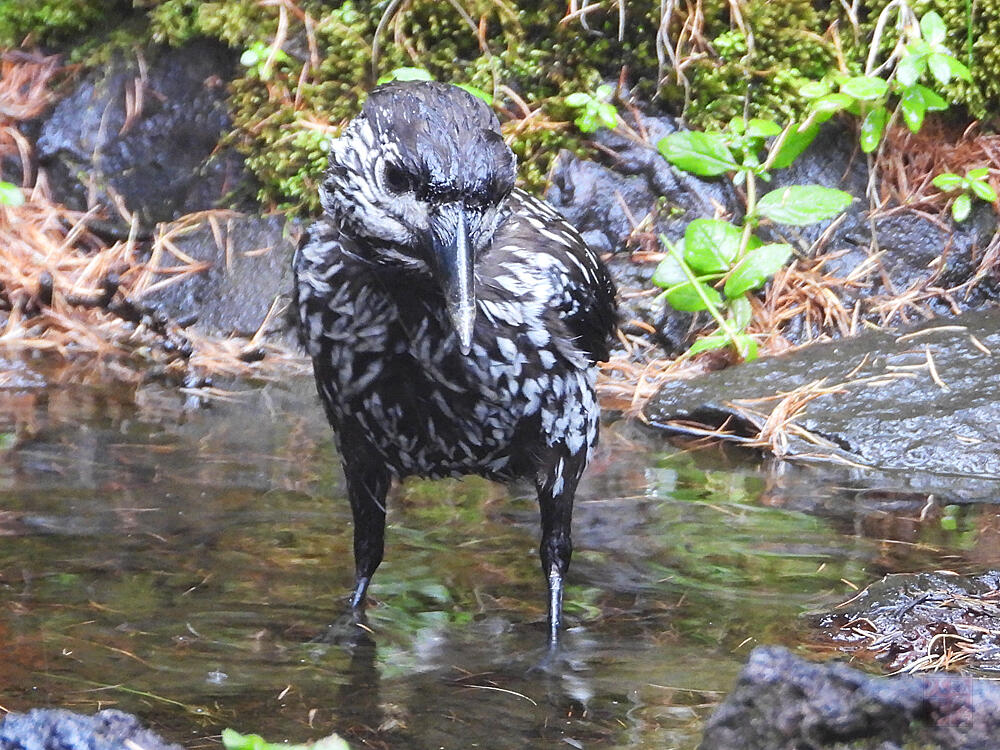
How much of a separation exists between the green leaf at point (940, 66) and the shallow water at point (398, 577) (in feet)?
5.69

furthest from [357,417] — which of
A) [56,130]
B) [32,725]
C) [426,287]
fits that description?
[56,130]

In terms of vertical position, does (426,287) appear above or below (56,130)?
below

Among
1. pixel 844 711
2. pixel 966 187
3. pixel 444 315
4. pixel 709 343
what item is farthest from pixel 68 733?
pixel 966 187

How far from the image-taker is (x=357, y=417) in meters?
3.26

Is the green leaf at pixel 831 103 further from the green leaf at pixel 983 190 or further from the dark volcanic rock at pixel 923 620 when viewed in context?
the dark volcanic rock at pixel 923 620

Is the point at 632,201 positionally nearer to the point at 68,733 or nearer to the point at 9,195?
the point at 9,195

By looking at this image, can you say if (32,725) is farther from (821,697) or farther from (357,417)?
(357,417)

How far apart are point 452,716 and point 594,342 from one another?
1.20 metres

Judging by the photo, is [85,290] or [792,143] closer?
[792,143]

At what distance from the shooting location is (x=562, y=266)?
3285 mm

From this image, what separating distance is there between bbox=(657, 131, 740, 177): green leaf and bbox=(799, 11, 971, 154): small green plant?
1.24 feet

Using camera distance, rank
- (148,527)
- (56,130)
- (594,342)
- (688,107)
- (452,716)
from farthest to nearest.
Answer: (56,130), (688,107), (148,527), (594,342), (452,716)

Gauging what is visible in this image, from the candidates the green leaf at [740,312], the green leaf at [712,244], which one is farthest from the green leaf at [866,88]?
the green leaf at [740,312]

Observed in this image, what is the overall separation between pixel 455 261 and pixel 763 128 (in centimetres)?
317
